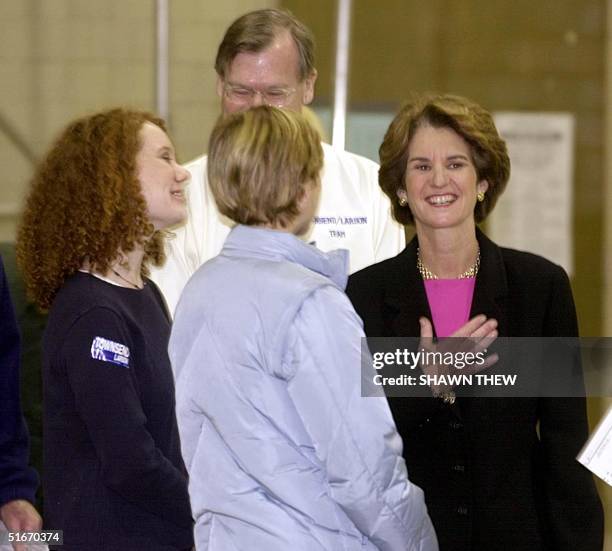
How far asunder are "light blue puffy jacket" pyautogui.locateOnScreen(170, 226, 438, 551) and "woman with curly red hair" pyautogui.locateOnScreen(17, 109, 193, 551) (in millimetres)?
252

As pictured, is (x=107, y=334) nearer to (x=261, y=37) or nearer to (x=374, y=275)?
(x=374, y=275)

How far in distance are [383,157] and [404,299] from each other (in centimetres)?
30

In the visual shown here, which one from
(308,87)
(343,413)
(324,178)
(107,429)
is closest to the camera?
(343,413)

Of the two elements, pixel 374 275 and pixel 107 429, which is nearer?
pixel 107 429

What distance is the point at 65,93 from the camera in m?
3.92

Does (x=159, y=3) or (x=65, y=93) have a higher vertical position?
(x=159, y=3)

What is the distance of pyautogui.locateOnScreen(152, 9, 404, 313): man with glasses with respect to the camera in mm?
2369

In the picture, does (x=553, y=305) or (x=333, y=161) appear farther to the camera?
(x=333, y=161)

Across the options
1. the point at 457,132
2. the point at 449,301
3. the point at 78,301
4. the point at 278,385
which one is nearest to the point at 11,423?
the point at 78,301

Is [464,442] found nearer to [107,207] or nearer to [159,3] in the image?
[107,207]

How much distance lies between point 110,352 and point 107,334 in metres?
0.03

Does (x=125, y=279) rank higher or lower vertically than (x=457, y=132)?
lower

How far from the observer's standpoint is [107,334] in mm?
1694

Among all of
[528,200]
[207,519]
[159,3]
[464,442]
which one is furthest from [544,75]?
[207,519]
